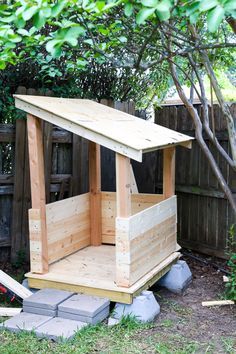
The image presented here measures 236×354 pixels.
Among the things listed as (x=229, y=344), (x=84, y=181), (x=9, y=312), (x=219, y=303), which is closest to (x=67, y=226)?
(x=84, y=181)

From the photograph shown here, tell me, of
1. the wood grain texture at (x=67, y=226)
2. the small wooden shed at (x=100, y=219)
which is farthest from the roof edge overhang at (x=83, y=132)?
the wood grain texture at (x=67, y=226)

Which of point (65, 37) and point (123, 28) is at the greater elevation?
point (123, 28)

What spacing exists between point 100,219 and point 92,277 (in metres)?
1.24

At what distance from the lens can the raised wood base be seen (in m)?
3.90

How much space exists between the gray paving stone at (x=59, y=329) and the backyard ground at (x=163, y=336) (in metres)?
0.05

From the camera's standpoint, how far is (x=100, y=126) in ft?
12.8

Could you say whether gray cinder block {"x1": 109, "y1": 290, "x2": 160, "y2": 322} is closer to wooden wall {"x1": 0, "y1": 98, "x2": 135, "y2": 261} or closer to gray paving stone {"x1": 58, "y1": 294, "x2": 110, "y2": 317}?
gray paving stone {"x1": 58, "y1": 294, "x2": 110, "y2": 317}

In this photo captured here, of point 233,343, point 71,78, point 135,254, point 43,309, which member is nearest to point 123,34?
point 71,78

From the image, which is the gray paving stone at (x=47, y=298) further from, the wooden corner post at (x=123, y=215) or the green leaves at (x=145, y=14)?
the green leaves at (x=145, y=14)

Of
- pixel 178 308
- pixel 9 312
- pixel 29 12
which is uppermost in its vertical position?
pixel 29 12

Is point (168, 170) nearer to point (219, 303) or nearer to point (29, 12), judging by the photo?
point (219, 303)

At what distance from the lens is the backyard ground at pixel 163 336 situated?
340cm

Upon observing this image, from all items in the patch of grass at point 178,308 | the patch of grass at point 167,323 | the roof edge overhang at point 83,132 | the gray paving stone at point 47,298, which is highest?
the roof edge overhang at point 83,132

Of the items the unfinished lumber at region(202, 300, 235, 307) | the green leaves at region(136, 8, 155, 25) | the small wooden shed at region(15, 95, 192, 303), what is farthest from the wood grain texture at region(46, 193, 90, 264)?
the green leaves at region(136, 8, 155, 25)
